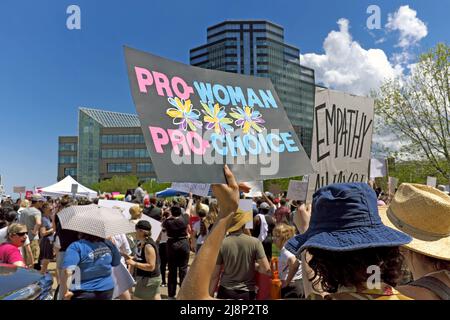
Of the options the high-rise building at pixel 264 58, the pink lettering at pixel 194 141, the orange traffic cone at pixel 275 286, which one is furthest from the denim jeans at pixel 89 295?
the high-rise building at pixel 264 58

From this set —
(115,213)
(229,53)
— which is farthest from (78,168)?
(115,213)

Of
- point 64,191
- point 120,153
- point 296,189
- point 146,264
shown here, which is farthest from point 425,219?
point 120,153

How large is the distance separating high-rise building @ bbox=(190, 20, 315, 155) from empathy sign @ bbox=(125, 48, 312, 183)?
13244cm

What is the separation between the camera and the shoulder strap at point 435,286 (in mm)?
2025

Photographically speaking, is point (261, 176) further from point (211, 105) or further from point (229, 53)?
point (229, 53)

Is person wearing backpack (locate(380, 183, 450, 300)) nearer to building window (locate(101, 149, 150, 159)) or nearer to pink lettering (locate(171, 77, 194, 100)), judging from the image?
pink lettering (locate(171, 77, 194, 100))

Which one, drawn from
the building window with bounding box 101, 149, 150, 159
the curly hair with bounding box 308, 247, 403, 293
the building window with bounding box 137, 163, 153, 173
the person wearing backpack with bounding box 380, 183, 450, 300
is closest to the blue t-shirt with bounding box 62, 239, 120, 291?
the person wearing backpack with bounding box 380, 183, 450, 300

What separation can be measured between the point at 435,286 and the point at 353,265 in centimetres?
74

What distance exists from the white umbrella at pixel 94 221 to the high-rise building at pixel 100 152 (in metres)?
102

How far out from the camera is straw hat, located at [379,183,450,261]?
2.27 metres

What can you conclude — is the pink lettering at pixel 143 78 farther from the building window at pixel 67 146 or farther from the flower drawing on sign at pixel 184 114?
the building window at pixel 67 146

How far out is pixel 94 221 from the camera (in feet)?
15.9

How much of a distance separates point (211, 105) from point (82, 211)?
10.5 ft

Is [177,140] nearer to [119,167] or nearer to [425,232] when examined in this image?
[425,232]
